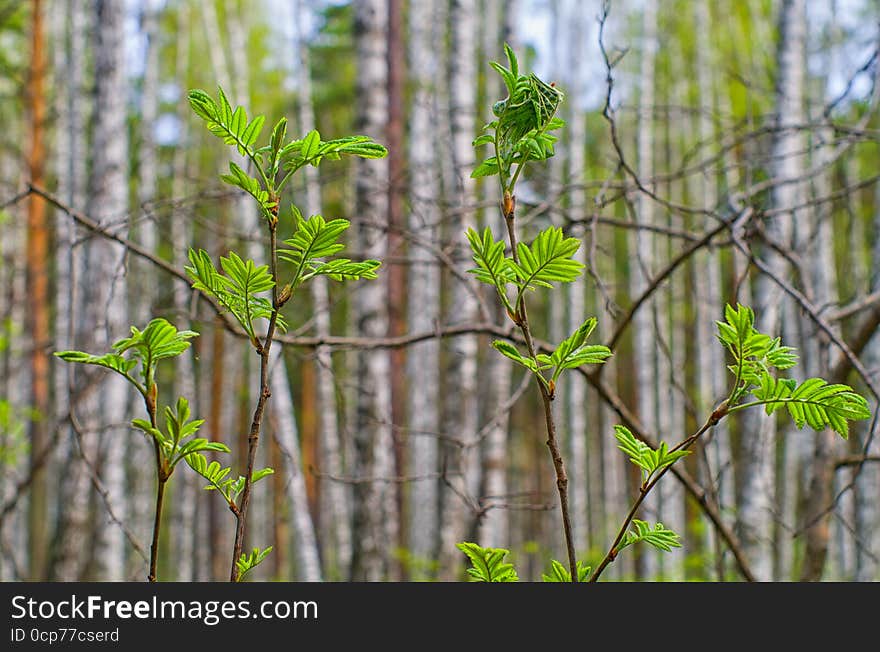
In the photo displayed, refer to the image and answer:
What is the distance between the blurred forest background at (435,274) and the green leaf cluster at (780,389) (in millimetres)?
264

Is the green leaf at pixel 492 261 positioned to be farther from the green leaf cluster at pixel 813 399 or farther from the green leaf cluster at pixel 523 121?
the green leaf cluster at pixel 813 399

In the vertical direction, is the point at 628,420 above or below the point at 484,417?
below

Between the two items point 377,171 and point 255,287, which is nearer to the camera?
point 255,287

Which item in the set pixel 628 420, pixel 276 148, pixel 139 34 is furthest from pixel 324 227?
pixel 139 34

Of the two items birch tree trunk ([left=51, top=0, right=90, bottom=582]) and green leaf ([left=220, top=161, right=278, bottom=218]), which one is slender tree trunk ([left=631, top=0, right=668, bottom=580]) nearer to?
birch tree trunk ([left=51, top=0, right=90, bottom=582])

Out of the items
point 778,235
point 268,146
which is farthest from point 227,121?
point 778,235

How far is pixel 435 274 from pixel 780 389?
9.06m

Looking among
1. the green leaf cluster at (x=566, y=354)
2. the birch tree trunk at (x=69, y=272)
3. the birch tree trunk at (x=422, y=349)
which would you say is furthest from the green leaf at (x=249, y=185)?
the birch tree trunk at (x=422, y=349)

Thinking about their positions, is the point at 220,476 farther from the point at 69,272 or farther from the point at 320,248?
the point at 69,272

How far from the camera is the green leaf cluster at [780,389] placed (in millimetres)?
716

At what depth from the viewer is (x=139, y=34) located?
6.74 m

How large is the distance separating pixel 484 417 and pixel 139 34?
4.20m

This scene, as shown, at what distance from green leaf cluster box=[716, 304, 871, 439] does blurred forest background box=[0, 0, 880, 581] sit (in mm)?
264
